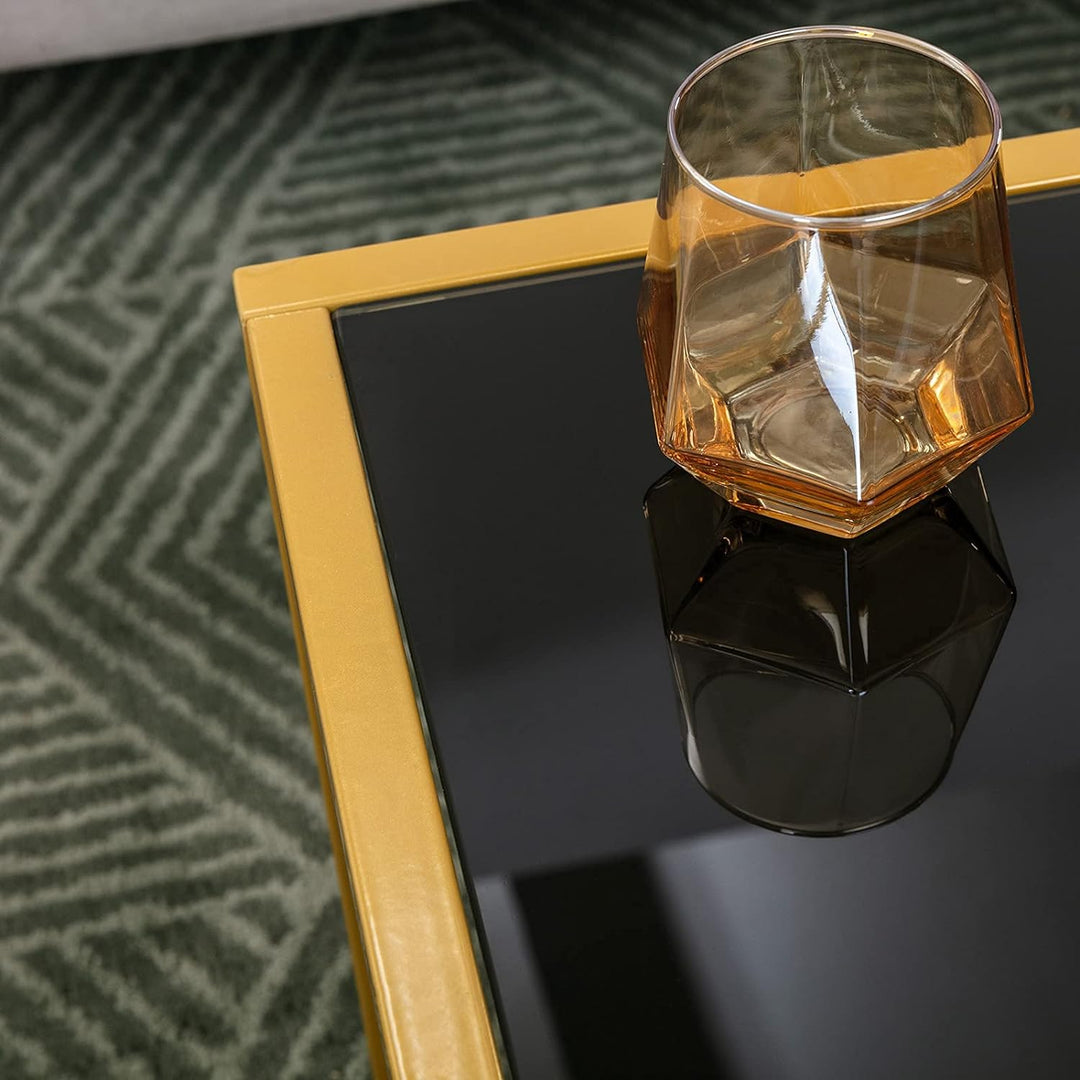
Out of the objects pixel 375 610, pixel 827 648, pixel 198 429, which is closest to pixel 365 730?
pixel 375 610

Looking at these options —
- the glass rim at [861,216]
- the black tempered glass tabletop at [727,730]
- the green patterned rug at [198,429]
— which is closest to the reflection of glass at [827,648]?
the black tempered glass tabletop at [727,730]

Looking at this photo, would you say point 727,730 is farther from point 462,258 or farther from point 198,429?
point 198,429

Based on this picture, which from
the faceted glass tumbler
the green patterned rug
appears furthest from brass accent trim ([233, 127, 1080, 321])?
the green patterned rug

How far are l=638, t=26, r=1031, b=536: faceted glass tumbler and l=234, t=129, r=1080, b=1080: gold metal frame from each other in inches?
4.8

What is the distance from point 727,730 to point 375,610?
0.44 ft

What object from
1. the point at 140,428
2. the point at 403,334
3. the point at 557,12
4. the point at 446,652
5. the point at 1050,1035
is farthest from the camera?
the point at 557,12

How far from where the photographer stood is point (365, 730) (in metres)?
0.45

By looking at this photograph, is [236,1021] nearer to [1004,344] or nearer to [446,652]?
[446,652]

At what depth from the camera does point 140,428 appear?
106 cm

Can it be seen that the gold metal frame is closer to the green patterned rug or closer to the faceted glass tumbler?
the faceted glass tumbler

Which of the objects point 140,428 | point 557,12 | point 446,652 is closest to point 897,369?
point 446,652

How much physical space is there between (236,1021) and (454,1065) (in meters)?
0.44

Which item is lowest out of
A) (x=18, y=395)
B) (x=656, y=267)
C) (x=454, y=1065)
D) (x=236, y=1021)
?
(x=236, y=1021)

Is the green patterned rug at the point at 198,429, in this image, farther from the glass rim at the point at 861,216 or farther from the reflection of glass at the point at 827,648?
the glass rim at the point at 861,216
